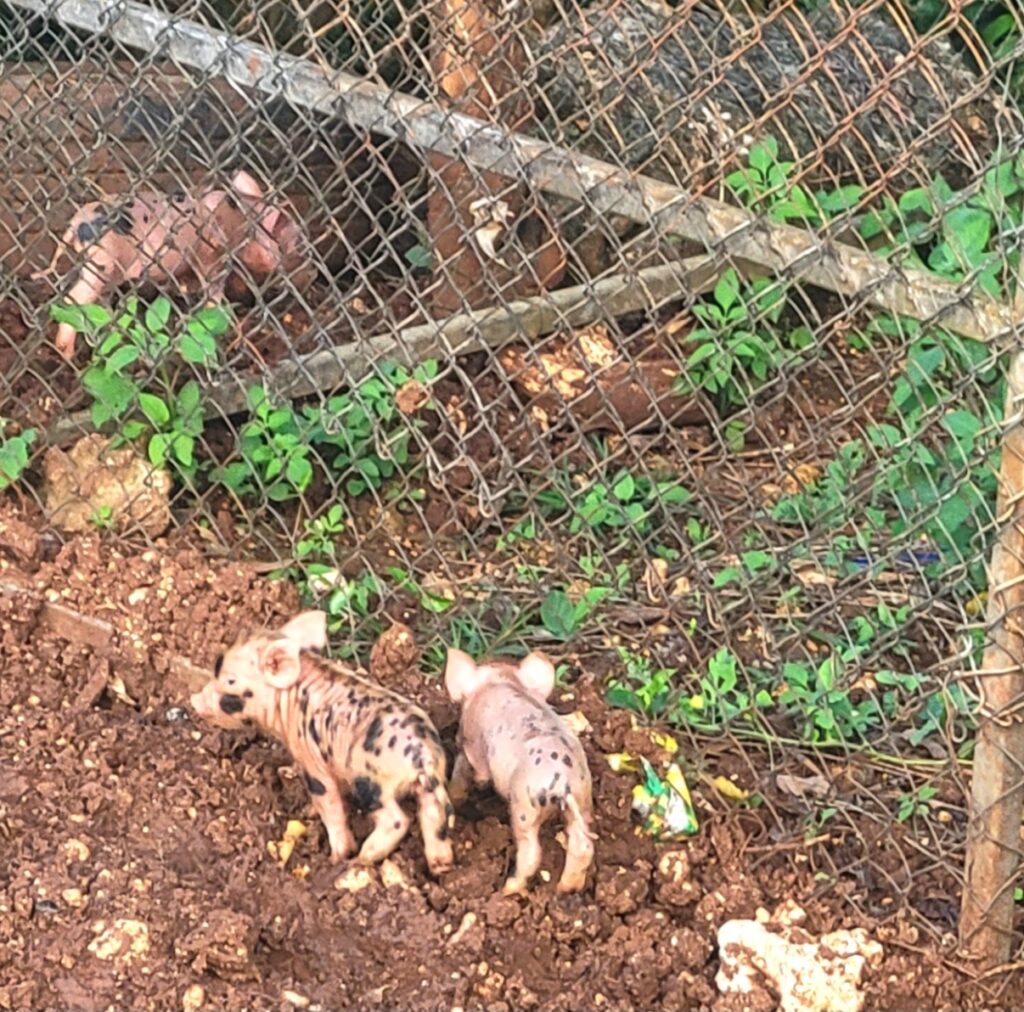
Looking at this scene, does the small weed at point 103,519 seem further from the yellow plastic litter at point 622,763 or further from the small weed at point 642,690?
the yellow plastic litter at point 622,763

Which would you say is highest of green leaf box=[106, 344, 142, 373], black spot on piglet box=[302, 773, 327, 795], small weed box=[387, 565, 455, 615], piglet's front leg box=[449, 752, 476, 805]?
green leaf box=[106, 344, 142, 373]

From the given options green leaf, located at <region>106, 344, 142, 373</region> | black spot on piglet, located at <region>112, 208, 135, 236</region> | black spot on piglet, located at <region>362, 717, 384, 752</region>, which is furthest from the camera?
black spot on piglet, located at <region>112, 208, 135, 236</region>

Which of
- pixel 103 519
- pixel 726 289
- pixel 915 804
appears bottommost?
pixel 915 804

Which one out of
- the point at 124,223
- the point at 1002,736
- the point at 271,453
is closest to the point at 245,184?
the point at 124,223

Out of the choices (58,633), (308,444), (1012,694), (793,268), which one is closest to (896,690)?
(1012,694)

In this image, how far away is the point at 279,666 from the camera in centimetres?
330

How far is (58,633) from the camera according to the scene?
3.98 metres

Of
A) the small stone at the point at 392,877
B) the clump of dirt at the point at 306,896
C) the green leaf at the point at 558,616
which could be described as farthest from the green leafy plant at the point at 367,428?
the small stone at the point at 392,877

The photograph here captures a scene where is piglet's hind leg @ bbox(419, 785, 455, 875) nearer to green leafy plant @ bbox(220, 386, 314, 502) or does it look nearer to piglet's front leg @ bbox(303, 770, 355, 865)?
piglet's front leg @ bbox(303, 770, 355, 865)

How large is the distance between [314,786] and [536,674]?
538mm

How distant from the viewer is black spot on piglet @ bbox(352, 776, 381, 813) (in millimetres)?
3145

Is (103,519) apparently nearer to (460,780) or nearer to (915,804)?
(460,780)

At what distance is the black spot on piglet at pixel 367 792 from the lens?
10.3ft

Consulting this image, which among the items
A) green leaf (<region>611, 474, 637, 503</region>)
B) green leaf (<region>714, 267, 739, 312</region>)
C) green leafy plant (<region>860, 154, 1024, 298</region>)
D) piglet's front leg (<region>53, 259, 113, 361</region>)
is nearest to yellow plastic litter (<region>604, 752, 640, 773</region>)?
green leaf (<region>611, 474, 637, 503</region>)
